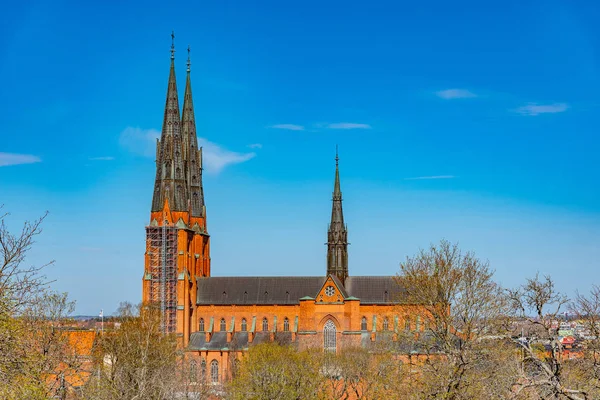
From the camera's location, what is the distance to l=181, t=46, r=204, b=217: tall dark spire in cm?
9781

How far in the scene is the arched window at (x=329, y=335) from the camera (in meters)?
89.4

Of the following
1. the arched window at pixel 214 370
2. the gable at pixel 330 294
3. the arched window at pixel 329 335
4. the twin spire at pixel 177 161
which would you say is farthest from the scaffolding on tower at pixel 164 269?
the arched window at pixel 329 335

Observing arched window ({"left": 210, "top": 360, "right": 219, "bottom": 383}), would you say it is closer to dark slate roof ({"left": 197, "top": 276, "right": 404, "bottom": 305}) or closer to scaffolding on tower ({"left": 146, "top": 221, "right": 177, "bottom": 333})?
scaffolding on tower ({"left": 146, "top": 221, "right": 177, "bottom": 333})

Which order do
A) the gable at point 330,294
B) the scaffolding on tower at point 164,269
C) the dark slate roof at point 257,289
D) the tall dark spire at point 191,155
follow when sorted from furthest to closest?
1. the tall dark spire at point 191,155
2. the dark slate roof at point 257,289
3. the scaffolding on tower at point 164,269
4. the gable at point 330,294

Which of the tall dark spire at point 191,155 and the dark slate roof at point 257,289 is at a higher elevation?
the tall dark spire at point 191,155

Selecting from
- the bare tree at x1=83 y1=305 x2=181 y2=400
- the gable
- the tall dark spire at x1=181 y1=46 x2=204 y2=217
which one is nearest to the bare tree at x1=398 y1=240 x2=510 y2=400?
the bare tree at x1=83 y1=305 x2=181 y2=400

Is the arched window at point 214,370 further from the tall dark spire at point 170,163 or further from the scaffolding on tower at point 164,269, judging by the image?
the tall dark spire at point 170,163

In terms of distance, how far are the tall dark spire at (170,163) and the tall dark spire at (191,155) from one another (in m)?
2.11

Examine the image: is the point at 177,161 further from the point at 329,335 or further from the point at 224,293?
the point at 329,335

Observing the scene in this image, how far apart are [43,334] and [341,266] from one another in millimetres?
49695

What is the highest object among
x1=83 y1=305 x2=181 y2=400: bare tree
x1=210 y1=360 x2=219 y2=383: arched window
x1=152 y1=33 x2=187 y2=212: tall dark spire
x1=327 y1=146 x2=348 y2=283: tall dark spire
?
x1=152 y1=33 x2=187 y2=212: tall dark spire

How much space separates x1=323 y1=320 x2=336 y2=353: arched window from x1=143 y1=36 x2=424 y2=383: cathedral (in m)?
0.11

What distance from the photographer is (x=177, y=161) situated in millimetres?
94625

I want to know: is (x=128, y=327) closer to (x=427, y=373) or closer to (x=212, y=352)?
(x=212, y=352)
